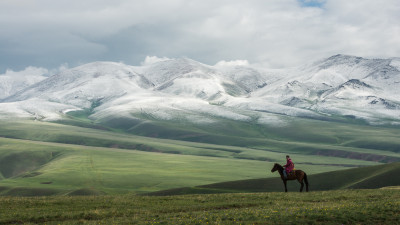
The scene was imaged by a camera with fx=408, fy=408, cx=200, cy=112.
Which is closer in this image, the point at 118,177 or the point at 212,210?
the point at 212,210

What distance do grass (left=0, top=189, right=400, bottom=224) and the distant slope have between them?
40.7 meters

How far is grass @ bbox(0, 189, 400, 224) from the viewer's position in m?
29.9

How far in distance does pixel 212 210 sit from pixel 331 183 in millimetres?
66203

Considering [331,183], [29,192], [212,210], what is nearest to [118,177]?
[29,192]

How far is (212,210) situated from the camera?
3647cm

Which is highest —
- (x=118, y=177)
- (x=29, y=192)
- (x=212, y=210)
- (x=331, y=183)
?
(x=212, y=210)

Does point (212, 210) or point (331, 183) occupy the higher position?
point (212, 210)

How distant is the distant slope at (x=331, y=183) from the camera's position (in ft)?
280

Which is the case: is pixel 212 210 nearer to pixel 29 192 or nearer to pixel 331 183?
pixel 331 183

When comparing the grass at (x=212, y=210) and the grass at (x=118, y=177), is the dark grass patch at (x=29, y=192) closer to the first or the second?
the grass at (x=118, y=177)

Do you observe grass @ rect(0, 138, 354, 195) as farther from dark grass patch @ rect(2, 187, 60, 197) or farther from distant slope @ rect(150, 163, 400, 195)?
distant slope @ rect(150, 163, 400, 195)

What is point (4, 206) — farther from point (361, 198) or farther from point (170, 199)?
point (361, 198)

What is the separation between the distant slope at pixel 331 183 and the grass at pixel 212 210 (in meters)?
40.7

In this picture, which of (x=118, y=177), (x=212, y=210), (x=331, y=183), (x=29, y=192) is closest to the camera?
(x=212, y=210)
